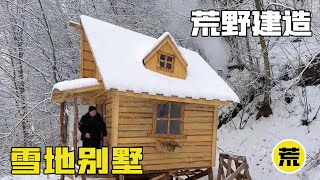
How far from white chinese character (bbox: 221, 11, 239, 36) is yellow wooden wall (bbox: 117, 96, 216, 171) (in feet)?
9.53

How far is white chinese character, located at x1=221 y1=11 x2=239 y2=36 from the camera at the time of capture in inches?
517

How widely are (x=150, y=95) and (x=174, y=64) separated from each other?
1835mm

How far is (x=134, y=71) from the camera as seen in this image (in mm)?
10367

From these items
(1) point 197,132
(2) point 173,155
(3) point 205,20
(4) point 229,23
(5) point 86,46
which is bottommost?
(2) point 173,155

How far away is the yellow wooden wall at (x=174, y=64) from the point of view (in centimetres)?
1095

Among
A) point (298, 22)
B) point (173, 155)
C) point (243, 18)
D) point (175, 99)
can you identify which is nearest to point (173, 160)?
point (173, 155)

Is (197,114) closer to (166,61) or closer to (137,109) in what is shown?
(166,61)

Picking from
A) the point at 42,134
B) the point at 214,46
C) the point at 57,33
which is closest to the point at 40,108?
the point at 42,134

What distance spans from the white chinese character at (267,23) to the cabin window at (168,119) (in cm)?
443

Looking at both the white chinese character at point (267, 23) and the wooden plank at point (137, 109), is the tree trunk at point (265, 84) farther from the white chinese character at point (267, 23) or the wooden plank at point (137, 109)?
the wooden plank at point (137, 109)

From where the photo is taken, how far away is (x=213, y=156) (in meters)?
11.8

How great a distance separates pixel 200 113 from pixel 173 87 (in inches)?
59.1

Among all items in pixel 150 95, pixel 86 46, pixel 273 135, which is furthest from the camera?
pixel 273 135

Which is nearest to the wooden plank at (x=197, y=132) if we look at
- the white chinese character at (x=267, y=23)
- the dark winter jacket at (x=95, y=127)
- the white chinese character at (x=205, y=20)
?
the dark winter jacket at (x=95, y=127)
